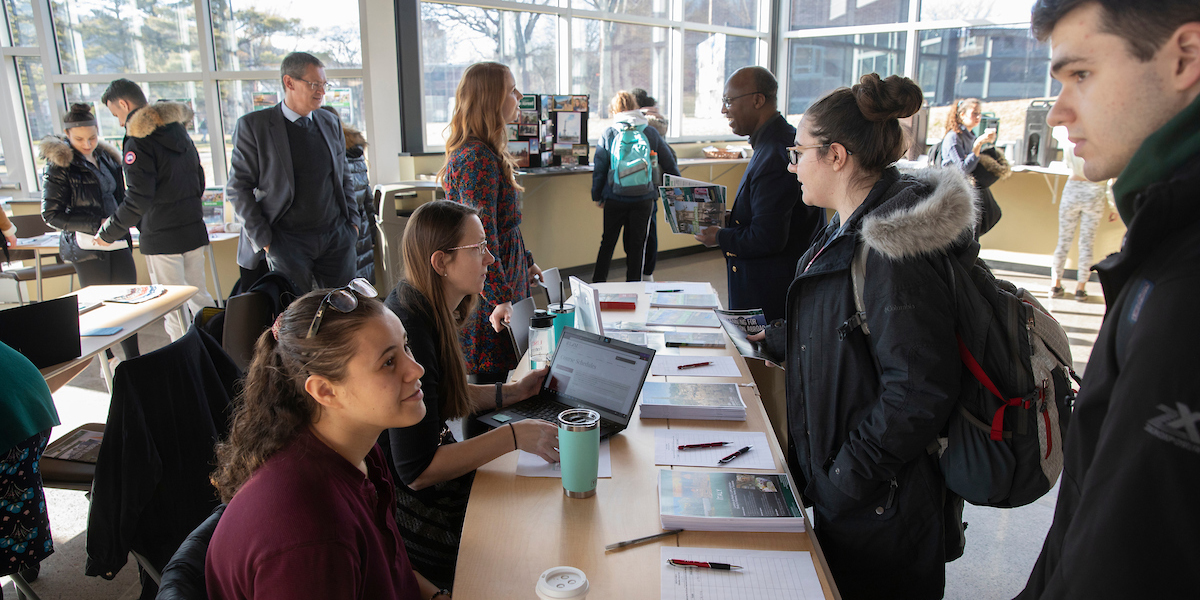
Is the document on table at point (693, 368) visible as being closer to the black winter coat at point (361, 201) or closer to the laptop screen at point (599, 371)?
the laptop screen at point (599, 371)

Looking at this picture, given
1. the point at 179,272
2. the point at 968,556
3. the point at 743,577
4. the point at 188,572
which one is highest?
the point at 188,572

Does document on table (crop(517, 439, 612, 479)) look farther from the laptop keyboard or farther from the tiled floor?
the tiled floor

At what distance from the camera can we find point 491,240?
2600 millimetres

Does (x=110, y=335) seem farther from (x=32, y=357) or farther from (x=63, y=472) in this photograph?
(x=63, y=472)

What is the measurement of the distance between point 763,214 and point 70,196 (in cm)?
405

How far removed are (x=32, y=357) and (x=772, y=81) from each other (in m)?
2.87

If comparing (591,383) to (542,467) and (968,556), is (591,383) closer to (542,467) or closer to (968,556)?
(542,467)

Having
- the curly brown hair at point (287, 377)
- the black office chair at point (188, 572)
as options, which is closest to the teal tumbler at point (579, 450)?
the curly brown hair at point (287, 377)

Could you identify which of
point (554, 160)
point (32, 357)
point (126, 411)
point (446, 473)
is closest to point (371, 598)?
point (446, 473)

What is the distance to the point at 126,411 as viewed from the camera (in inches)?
67.4

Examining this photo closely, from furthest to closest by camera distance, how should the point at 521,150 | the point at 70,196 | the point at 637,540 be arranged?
the point at 521,150 < the point at 70,196 < the point at 637,540

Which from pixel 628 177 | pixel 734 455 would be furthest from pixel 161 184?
pixel 734 455

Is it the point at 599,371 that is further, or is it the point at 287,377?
the point at 599,371

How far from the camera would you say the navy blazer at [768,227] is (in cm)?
264
